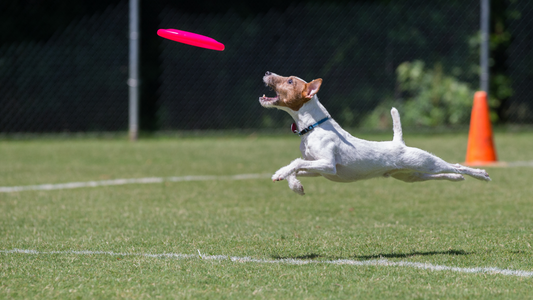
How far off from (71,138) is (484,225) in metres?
11.0

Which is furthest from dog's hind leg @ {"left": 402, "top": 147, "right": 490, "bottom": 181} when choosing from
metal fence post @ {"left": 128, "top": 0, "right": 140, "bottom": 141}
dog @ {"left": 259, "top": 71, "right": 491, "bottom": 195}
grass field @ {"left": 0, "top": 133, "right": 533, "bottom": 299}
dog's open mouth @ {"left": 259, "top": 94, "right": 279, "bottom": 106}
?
metal fence post @ {"left": 128, "top": 0, "right": 140, "bottom": 141}

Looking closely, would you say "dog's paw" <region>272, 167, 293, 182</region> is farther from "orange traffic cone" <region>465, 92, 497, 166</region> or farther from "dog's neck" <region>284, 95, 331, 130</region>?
"orange traffic cone" <region>465, 92, 497, 166</region>

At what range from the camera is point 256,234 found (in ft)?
16.4

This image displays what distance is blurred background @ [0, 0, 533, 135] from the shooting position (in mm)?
15555

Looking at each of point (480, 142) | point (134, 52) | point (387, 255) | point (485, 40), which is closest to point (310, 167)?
point (387, 255)

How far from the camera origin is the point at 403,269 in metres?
3.84

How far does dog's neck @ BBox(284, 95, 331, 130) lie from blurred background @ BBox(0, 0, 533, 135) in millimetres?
11121

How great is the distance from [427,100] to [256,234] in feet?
38.5

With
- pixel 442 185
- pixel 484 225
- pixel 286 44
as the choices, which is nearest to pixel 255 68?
pixel 286 44

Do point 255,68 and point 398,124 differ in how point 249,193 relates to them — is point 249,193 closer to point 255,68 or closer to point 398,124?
point 398,124

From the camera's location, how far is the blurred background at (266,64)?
1555 centimetres

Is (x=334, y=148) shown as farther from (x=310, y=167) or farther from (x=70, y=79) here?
(x=70, y=79)

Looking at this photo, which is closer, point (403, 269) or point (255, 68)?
point (403, 269)

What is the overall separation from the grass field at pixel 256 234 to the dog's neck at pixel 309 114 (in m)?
0.87
